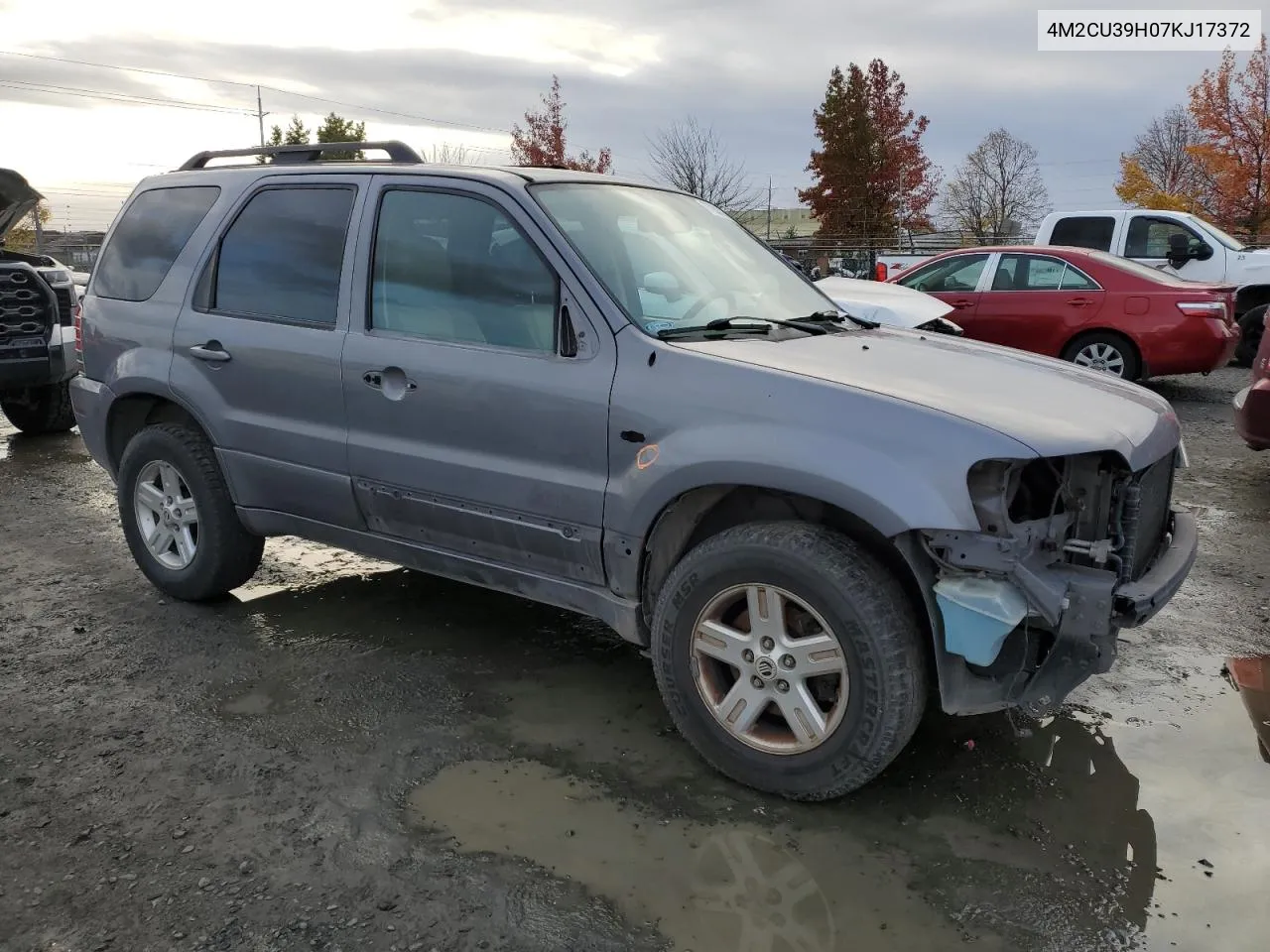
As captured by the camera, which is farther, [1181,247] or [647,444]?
[1181,247]

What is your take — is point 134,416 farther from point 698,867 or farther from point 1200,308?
point 1200,308

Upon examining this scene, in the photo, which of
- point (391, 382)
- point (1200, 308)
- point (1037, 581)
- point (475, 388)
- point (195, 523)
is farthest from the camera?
point (1200, 308)

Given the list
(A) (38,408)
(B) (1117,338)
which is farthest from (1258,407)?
(A) (38,408)

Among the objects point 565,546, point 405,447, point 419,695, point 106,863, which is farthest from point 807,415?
point 106,863

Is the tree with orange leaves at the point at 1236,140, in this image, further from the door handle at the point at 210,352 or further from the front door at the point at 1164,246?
the door handle at the point at 210,352

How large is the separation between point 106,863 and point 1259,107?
41191mm

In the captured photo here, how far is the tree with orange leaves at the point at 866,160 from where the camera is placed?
40.6m

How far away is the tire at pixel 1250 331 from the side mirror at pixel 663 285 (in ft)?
35.0

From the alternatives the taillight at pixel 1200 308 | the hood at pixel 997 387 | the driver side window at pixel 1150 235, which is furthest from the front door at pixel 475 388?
the driver side window at pixel 1150 235

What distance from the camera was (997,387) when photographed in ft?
10.3

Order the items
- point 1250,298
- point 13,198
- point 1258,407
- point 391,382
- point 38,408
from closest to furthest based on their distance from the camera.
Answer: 1. point 391,382
2. point 1258,407
3. point 13,198
4. point 38,408
5. point 1250,298

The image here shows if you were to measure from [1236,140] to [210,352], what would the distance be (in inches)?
1538

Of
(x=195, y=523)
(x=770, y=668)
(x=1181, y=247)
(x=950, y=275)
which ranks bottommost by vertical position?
(x=195, y=523)

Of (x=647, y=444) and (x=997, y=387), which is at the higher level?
(x=997, y=387)
